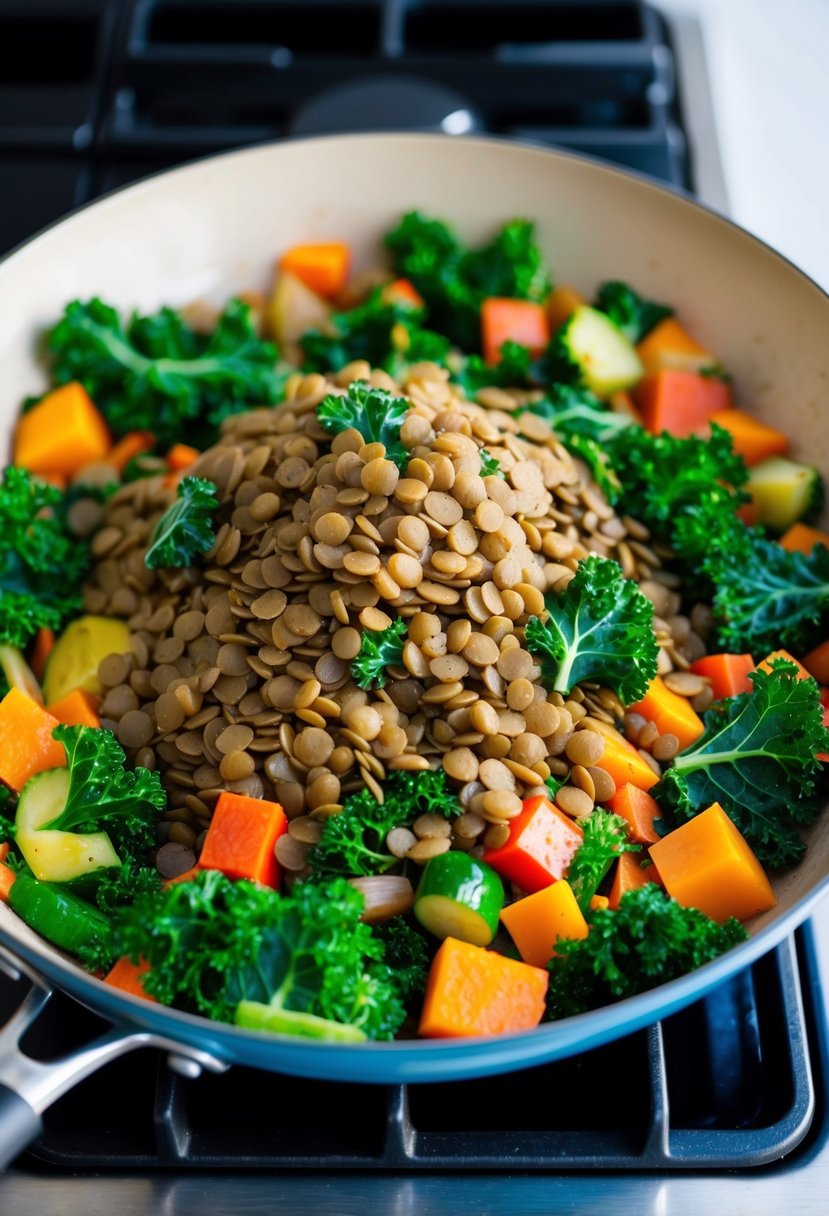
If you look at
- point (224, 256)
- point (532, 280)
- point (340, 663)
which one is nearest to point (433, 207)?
point (532, 280)

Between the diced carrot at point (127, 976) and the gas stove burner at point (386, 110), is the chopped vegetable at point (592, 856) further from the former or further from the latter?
the gas stove burner at point (386, 110)

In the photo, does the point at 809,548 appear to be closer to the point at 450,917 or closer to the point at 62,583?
the point at 450,917

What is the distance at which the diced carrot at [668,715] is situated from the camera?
169 cm

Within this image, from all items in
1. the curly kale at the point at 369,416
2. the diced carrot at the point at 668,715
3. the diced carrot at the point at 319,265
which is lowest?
the diced carrot at the point at 668,715

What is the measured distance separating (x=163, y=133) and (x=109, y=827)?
1.57m

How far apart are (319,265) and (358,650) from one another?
1.03 meters

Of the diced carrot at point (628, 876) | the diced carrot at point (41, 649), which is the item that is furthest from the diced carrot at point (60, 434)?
the diced carrot at point (628, 876)

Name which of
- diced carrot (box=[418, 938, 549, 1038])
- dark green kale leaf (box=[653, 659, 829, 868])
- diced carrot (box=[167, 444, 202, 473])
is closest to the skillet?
diced carrot (box=[167, 444, 202, 473])

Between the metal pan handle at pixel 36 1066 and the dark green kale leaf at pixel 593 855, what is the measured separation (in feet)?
1.56

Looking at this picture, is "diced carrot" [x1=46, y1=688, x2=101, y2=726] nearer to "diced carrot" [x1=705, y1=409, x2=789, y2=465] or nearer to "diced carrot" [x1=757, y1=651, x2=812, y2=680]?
"diced carrot" [x1=757, y1=651, x2=812, y2=680]

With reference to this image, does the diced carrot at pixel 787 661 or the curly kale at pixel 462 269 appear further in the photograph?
the curly kale at pixel 462 269

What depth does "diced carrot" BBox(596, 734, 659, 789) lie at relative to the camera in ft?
5.29

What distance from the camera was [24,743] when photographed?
167 cm

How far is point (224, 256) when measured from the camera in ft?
7.58
